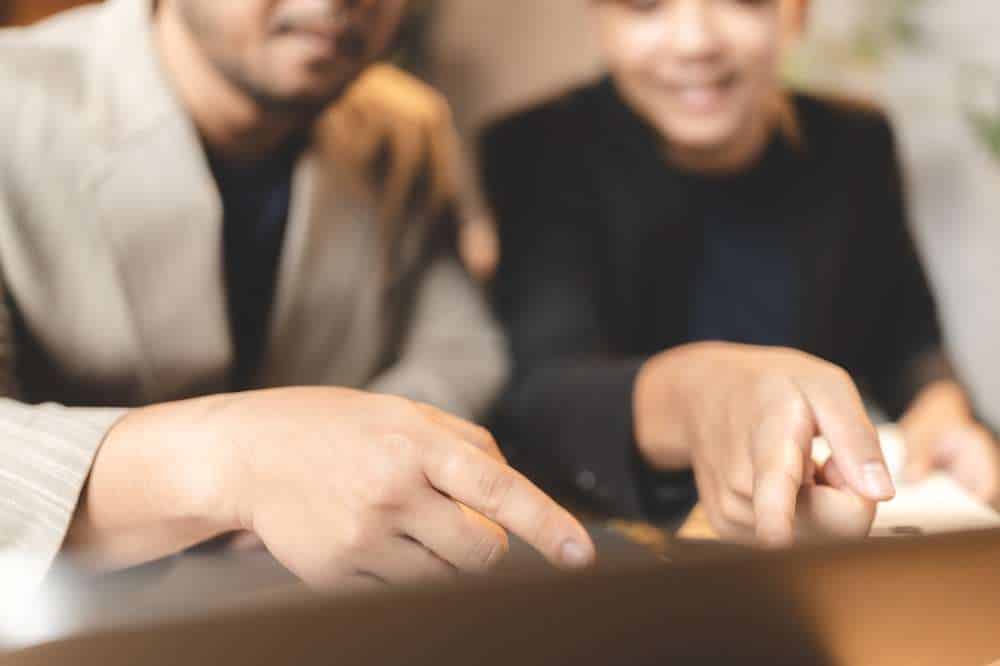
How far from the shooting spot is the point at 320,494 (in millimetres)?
393

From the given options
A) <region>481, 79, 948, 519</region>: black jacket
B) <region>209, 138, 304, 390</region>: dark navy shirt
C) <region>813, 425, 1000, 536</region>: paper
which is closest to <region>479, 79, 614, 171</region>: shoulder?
<region>481, 79, 948, 519</region>: black jacket

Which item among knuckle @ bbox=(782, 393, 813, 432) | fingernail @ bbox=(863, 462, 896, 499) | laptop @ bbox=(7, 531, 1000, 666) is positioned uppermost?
knuckle @ bbox=(782, 393, 813, 432)

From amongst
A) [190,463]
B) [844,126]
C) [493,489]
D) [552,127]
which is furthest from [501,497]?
[844,126]

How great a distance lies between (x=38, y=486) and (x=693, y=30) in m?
0.39

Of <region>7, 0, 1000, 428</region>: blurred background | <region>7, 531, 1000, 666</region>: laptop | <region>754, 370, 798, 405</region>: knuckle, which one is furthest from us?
<region>7, 0, 1000, 428</region>: blurred background

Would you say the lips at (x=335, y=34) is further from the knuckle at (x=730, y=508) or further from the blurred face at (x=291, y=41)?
the knuckle at (x=730, y=508)

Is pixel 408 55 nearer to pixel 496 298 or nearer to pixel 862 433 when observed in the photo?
pixel 496 298

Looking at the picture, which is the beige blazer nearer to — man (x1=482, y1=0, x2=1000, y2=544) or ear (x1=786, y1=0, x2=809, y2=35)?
man (x1=482, y1=0, x2=1000, y2=544)

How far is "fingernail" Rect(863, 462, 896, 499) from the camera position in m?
0.45

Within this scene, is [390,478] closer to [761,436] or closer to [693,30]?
[761,436]

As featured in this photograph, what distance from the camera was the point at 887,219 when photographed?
0.58 metres

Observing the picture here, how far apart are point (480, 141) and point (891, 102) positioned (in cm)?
26

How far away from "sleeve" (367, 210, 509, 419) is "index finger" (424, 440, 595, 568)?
0.09m

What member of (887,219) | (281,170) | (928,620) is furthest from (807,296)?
(281,170)
